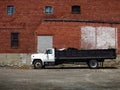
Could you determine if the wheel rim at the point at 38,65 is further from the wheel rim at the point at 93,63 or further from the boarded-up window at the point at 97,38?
the boarded-up window at the point at 97,38

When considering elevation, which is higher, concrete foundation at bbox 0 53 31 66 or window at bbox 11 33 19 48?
window at bbox 11 33 19 48

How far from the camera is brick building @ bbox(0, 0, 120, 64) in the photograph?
47.2 metres

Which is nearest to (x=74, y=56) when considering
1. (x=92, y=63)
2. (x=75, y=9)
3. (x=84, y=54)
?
(x=84, y=54)

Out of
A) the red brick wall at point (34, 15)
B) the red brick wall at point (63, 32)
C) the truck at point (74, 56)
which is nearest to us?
the truck at point (74, 56)

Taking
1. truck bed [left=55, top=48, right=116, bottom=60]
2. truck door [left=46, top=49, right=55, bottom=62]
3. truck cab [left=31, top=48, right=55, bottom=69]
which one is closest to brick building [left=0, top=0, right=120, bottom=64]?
truck cab [left=31, top=48, right=55, bottom=69]

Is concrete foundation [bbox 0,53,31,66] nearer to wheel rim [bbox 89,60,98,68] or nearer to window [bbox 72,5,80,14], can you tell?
window [bbox 72,5,80,14]

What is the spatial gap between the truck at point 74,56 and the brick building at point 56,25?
8.67 metres

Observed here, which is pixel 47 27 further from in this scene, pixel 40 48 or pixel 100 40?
pixel 100 40

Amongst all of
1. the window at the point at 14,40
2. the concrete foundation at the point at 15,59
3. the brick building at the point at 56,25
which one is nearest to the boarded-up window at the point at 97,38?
the brick building at the point at 56,25

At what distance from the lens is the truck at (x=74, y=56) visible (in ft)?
125

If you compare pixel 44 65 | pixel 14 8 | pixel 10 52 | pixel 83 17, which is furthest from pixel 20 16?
pixel 44 65

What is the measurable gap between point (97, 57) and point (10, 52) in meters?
13.5

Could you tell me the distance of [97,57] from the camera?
3825 centimetres

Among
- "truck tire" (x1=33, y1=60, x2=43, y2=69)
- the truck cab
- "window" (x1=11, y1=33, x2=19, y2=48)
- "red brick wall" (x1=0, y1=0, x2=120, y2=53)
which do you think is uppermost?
"red brick wall" (x1=0, y1=0, x2=120, y2=53)
